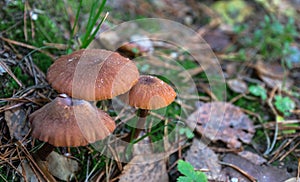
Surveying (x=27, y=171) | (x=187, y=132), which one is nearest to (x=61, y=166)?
(x=27, y=171)

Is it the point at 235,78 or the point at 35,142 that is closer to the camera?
the point at 35,142

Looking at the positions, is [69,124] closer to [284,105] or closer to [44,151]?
[44,151]

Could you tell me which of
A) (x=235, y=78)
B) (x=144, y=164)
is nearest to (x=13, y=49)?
(x=144, y=164)

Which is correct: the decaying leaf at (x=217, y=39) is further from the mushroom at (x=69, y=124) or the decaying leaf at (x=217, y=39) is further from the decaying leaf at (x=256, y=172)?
the mushroom at (x=69, y=124)

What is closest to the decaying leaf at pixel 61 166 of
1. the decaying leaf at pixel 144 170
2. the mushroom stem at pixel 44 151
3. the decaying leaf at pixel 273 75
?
the mushroom stem at pixel 44 151

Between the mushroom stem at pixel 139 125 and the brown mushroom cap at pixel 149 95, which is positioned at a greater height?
the brown mushroom cap at pixel 149 95

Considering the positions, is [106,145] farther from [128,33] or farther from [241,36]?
[241,36]
